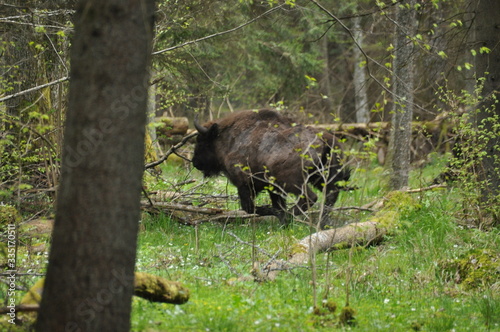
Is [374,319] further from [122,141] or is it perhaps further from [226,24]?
[226,24]

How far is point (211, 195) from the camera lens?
40.9ft

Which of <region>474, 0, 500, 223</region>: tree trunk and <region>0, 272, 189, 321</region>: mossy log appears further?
<region>474, 0, 500, 223</region>: tree trunk

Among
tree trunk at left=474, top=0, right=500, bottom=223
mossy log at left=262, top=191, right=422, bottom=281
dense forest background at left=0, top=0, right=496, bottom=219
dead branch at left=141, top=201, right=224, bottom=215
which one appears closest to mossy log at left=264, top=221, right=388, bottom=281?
mossy log at left=262, top=191, right=422, bottom=281

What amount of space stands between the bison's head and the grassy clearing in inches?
82.6

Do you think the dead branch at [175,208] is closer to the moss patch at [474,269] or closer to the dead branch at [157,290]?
the moss patch at [474,269]

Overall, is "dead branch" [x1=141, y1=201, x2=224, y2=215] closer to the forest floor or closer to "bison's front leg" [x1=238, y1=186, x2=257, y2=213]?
the forest floor

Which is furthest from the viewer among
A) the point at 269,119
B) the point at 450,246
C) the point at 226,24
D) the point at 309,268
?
the point at 226,24

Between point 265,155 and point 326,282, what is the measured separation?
529cm

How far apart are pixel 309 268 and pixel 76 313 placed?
4.03 m

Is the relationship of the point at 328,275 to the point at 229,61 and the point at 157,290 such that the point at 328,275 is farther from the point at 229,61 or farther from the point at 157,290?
the point at 229,61

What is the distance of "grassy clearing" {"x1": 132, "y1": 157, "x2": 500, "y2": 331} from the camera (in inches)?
218

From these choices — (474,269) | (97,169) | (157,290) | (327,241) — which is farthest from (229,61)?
(97,169)

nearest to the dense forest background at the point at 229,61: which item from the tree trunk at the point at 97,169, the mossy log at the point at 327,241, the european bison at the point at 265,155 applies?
the european bison at the point at 265,155

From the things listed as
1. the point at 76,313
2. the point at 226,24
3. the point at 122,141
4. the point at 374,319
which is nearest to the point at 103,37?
the point at 122,141
